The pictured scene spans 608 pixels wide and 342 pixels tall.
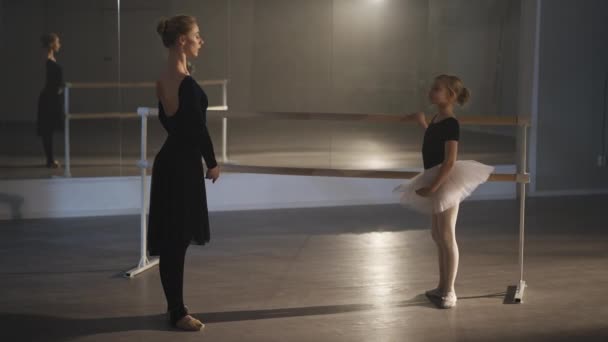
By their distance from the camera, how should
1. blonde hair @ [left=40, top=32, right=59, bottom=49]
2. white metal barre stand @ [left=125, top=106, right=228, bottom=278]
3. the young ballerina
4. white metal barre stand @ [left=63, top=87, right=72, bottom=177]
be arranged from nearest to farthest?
1. the young ballerina
2. white metal barre stand @ [left=125, top=106, right=228, bottom=278]
3. blonde hair @ [left=40, top=32, right=59, bottom=49]
4. white metal barre stand @ [left=63, top=87, right=72, bottom=177]

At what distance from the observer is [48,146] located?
738 centimetres

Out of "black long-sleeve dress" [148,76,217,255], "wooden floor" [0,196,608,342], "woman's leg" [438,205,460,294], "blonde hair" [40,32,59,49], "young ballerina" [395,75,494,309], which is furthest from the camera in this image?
"blonde hair" [40,32,59,49]

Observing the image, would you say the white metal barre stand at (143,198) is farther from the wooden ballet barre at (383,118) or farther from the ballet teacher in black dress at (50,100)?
the ballet teacher in black dress at (50,100)

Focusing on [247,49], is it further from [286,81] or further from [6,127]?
[6,127]

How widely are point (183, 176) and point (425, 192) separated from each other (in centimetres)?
124

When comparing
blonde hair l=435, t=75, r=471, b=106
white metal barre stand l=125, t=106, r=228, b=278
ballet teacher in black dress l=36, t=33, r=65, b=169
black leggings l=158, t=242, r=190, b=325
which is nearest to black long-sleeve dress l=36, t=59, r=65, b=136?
ballet teacher in black dress l=36, t=33, r=65, b=169

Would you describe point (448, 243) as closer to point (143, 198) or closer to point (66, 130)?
point (143, 198)

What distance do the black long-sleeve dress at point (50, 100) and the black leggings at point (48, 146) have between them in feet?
0.05

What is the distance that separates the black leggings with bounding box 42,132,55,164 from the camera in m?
7.35

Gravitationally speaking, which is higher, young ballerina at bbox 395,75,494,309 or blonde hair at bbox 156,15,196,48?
blonde hair at bbox 156,15,196,48

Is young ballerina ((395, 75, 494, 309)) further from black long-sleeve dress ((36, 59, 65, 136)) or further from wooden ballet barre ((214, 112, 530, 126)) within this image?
black long-sleeve dress ((36, 59, 65, 136))

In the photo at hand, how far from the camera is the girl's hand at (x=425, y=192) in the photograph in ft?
15.3

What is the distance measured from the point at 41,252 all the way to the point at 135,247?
0.62 metres

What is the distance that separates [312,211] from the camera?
25.8 feet
